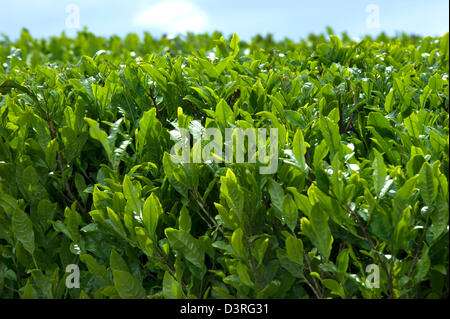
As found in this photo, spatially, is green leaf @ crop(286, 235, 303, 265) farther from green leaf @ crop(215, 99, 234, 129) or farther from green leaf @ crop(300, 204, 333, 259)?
green leaf @ crop(215, 99, 234, 129)

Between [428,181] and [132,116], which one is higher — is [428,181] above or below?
below

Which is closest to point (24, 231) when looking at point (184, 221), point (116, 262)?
point (116, 262)

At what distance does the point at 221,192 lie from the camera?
8.75 feet

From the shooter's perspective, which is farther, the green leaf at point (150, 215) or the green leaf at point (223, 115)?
the green leaf at point (223, 115)

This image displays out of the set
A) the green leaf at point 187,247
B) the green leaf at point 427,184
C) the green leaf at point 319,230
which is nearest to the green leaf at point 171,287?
the green leaf at point 187,247

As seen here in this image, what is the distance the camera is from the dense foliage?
2.54m

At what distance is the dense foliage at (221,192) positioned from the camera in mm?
2543

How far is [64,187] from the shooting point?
11.2 feet

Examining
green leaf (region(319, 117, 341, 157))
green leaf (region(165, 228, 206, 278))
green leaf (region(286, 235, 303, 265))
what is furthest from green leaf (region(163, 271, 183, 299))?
green leaf (region(319, 117, 341, 157))

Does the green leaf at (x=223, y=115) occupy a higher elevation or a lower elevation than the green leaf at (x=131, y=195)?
higher

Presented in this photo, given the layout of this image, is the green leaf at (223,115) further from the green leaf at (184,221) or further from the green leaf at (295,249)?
the green leaf at (295,249)

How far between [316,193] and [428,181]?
525mm
